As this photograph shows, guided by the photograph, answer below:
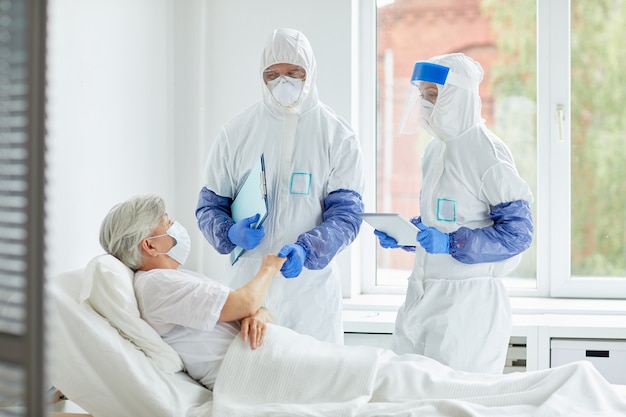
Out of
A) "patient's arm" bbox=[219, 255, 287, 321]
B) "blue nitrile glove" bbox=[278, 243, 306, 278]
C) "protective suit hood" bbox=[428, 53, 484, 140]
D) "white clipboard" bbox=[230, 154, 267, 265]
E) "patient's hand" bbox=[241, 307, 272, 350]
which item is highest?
"protective suit hood" bbox=[428, 53, 484, 140]

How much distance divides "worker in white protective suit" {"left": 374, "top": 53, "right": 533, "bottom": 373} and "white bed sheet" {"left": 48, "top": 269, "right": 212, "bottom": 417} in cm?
83

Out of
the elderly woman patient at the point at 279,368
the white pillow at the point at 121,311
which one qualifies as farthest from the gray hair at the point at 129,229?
the white pillow at the point at 121,311

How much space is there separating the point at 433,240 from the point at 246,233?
593mm

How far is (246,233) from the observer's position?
8.55ft

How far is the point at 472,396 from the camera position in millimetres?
2100

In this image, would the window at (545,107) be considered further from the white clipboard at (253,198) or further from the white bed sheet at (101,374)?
the white bed sheet at (101,374)

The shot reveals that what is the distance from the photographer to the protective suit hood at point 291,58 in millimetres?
2717

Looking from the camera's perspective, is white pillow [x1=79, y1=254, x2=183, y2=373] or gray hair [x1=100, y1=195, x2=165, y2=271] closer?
white pillow [x1=79, y1=254, x2=183, y2=373]

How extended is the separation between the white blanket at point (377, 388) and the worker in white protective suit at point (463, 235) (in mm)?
301

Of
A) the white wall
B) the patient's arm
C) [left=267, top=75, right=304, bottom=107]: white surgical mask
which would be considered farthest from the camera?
the white wall

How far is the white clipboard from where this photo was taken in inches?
102

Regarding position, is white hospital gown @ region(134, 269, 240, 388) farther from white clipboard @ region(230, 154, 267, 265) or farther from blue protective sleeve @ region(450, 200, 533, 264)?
blue protective sleeve @ region(450, 200, 533, 264)

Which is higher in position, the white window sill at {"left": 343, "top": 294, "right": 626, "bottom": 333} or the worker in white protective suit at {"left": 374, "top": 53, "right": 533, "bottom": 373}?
the worker in white protective suit at {"left": 374, "top": 53, "right": 533, "bottom": 373}

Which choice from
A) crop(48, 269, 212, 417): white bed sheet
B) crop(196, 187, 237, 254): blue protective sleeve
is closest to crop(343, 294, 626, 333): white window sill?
crop(196, 187, 237, 254): blue protective sleeve
